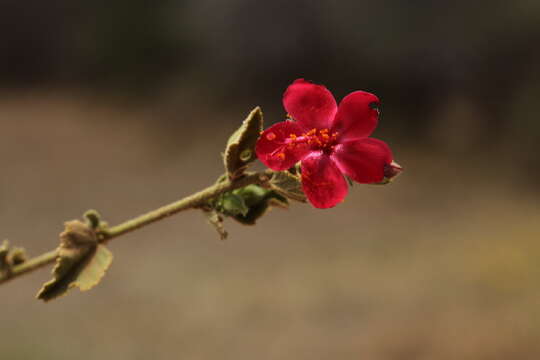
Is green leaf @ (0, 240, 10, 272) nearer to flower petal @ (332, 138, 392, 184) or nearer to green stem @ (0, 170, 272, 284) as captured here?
green stem @ (0, 170, 272, 284)

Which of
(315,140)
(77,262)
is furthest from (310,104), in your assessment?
(77,262)

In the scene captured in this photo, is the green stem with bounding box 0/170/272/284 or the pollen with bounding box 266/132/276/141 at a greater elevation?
the pollen with bounding box 266/132/276/141

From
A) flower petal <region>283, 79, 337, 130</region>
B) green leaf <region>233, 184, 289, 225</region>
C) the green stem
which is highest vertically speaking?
flower petal <region>283, 79, 337, 130</region>

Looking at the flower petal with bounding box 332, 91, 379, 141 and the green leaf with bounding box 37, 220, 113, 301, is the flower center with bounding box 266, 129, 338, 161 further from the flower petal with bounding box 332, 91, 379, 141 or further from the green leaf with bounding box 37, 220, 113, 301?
the green leaf with bounding box 37, 220, 113, 301

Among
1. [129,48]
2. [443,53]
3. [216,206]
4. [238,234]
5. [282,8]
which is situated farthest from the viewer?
[129,48]

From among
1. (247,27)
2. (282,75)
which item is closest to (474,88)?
(282,75)

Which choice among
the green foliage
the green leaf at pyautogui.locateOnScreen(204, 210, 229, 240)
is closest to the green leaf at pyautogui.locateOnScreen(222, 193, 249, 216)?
the green leaf at pyautogui.locateOnScreen(204, 210, 229, 240)

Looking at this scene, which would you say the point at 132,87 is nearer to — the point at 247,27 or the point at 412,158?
the point at 247,27
